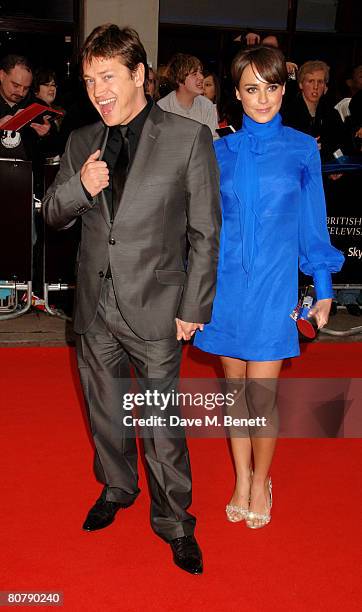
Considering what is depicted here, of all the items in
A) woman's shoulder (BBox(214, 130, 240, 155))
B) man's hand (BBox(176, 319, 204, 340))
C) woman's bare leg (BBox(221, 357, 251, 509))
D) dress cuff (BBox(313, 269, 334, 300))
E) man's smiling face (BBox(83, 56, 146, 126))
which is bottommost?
woman's bare leg (BBox(221, 357, 251, 509))

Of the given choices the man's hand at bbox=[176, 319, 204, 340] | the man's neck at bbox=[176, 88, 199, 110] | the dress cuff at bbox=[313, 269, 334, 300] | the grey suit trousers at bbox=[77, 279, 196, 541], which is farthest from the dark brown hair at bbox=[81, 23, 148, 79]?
the man's neck at bbox=[176, 88, 199, 110]

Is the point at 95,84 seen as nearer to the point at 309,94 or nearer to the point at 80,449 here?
the point at 80,449

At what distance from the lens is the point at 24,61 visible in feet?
20.5

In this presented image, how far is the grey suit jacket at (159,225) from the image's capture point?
2.58 meters

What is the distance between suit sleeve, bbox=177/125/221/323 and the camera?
2.58 metres

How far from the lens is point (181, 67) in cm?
633

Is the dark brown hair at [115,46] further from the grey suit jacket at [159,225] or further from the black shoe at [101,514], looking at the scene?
the black shoe at [101,514]

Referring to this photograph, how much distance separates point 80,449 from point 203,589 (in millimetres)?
1246

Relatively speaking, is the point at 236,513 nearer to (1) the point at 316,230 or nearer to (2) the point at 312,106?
(1) the point at 316,230

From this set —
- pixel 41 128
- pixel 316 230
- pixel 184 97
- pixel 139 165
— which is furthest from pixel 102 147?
pixel 184 97

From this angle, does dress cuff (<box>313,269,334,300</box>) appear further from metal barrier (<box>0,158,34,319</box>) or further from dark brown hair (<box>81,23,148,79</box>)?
metal barrier (<box>0,158,34,319</box>)

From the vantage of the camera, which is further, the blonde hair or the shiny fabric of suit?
the blonde hair

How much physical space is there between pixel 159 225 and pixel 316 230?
60 cm

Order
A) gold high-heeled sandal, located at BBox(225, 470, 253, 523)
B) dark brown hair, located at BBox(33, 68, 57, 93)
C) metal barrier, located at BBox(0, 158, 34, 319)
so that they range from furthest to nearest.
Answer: dark brown hair, located at BBox(33, 68, 57, 93)
metal barrier, located at BBox(0, 158, 34, 319)
gold high-heeled sandal, located at BBox(225, 470, 253, 523)
